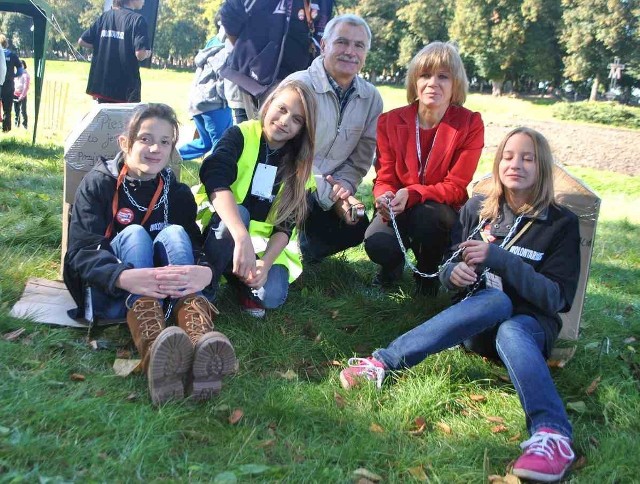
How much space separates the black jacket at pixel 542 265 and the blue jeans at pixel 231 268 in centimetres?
88

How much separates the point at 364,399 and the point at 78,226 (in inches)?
59.3

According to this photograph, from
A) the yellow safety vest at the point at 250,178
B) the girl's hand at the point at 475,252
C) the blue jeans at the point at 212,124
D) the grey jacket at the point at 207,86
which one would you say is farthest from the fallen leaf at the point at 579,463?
the grey jacket at the point at 207,86

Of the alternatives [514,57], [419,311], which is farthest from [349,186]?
[514,57]

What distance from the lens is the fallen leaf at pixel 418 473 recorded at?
227 centimetres

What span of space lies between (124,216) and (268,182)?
785mm

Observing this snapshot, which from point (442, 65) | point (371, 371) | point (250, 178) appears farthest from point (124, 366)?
point (442, 65)

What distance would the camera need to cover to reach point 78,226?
2.92 m

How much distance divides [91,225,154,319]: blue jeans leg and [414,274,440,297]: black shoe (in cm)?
175

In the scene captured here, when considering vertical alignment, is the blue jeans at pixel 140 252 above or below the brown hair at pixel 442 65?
below

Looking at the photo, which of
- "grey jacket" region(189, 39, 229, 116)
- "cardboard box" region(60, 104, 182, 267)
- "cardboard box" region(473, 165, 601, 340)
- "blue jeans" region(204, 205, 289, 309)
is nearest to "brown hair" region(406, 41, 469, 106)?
"cardboard box" region(473, 165, 601, 340)

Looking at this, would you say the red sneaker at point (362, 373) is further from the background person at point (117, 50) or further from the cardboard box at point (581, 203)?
the background person at point (117, 50)

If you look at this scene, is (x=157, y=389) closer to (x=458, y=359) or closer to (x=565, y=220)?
(x=458, y=359)

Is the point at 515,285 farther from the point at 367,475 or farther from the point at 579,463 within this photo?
the point at 367,475

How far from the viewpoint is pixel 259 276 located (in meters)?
3.21
